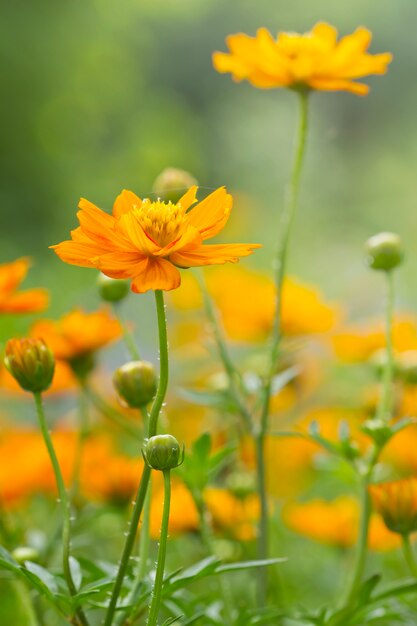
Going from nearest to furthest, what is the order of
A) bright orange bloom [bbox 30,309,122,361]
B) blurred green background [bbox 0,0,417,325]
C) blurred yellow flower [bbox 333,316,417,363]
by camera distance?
bright orange bloom [bbox 30,309,122,361], blurred yellow flower [bbox 333,316,417,363], blurred green background [bbox 0,0,417,325]

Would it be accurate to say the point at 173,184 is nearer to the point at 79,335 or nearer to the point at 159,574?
the point at 79,335

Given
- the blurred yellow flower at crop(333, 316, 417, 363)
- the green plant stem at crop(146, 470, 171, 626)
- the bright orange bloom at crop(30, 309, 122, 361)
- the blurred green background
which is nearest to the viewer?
the green plant stem at crop(146, 470, 171, 626)

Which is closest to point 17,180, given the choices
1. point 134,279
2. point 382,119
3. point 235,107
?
point 235,107

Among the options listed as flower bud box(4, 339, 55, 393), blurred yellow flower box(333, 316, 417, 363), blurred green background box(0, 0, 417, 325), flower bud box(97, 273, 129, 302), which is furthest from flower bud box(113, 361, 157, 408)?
blurred green background box(0, 0, 417, 325)

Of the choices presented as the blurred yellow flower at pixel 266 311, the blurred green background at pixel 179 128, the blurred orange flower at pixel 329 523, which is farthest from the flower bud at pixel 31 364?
the blurred green background at pixel 179 128

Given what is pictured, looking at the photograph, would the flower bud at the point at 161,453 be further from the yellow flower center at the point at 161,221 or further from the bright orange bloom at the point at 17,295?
the bright orange bloom at the point at 17,295

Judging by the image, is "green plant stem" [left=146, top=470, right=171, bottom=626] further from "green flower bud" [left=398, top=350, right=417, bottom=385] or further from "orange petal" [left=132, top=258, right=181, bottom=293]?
"green flower bud" [left=398, top=350, right=417, bottom=385]

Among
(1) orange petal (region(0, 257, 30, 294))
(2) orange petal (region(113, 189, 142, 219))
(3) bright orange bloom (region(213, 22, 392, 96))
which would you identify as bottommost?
(1) orange petal (region(0, 257, 30, 294))

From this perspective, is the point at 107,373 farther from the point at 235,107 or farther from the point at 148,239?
the point at 235,107
